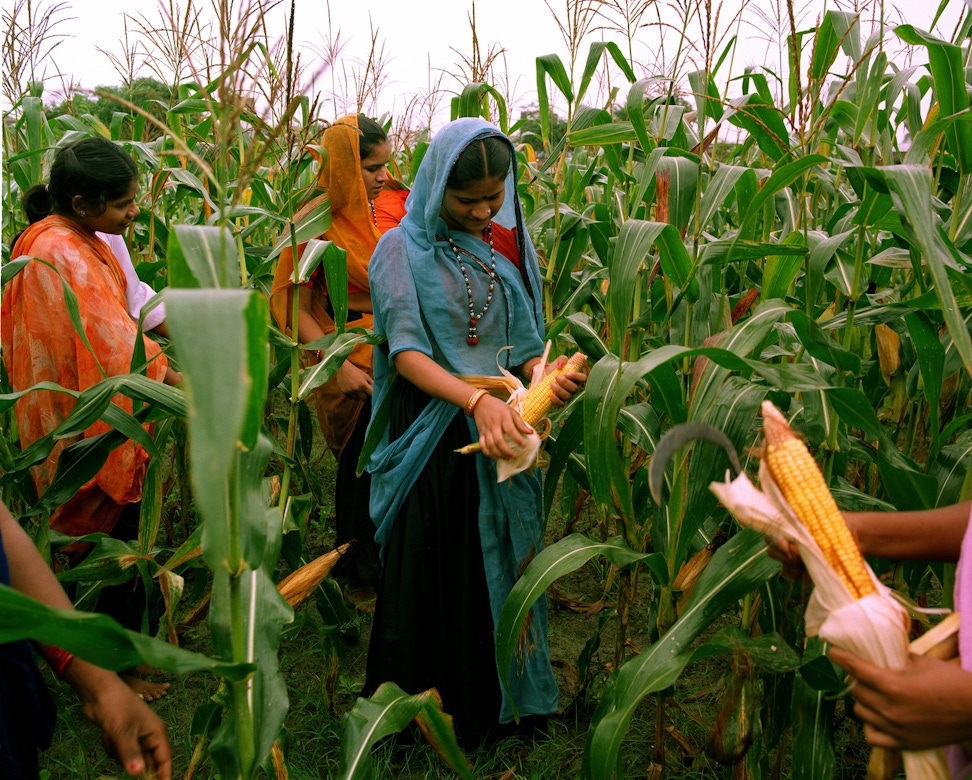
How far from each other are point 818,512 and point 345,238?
2465 millimetres

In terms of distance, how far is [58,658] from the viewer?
4.13ft

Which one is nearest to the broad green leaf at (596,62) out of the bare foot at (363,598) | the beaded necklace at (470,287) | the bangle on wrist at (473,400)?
the beaded necklace at (470,287)

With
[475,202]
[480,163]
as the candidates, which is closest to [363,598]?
[475,202]

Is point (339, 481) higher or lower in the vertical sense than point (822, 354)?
lower

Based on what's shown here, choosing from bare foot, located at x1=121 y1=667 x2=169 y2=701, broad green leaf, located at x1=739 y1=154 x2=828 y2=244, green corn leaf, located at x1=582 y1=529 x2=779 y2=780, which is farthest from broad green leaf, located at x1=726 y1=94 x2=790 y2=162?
bare foot, located at x1=121 y1=667 x2=169 y2=701

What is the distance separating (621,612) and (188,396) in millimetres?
1773

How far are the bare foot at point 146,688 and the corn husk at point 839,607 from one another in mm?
2306

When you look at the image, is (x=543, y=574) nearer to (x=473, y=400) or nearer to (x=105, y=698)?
(x=473, y=400)

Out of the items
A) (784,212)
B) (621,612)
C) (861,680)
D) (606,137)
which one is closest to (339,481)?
(621,612)

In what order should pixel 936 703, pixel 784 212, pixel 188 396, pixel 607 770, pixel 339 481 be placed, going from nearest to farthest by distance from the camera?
pixel 188 396 < pixel 936 703 < pixel 607 770 < pixel 784 212 < pixel 339 481

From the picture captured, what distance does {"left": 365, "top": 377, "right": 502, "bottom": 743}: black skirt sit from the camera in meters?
2.36

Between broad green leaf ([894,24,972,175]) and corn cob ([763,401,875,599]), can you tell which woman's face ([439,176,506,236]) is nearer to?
broad green leaf ([894,24,972,175])

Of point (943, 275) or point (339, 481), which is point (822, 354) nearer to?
point (943, 275)

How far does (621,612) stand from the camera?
7.63 feet
